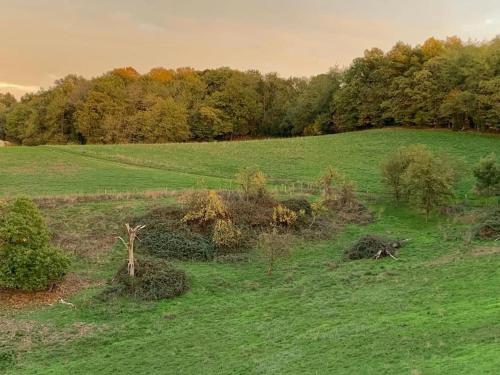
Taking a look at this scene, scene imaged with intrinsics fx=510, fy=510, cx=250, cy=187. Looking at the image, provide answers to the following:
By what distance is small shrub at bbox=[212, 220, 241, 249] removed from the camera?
34312mm

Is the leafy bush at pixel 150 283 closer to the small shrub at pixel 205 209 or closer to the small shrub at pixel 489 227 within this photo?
the small shrub at pixel 205 209

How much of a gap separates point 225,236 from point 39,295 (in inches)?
475

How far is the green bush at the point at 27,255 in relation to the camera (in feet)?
87.6

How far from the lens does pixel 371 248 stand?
31.9 metres

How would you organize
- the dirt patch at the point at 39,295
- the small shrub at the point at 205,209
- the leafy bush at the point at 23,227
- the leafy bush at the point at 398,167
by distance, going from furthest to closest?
1. the leafy bush at the point at 398,167
2. the small shrub at the point at 205,209
3. the leafy bush at the point at 23,227
4. the dirt patch at the point at 39,295

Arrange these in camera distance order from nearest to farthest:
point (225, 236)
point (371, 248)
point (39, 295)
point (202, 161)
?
point (39, 295) → point (371, 248) → point (225, 236) → point (202, 161)

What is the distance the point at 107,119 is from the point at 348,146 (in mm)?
46190

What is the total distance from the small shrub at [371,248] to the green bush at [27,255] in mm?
17156

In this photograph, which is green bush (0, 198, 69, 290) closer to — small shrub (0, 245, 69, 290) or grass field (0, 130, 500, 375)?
small shrub (0, 245, 69, 290)

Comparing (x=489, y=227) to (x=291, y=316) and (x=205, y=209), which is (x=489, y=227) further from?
(x=205, y=209)

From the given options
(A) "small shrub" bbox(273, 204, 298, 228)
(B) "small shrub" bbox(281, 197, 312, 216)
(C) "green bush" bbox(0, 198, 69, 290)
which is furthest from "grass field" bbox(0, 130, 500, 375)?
(B) "small shrub" bbox(281, 197, 312, 216)

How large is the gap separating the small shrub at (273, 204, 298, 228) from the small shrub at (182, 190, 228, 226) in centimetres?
383

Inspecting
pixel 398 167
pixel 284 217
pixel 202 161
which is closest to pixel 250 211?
pixel 284 217

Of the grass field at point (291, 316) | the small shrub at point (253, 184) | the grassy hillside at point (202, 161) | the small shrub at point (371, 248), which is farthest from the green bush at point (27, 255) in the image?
the grassy hillside at point (202, 161)
